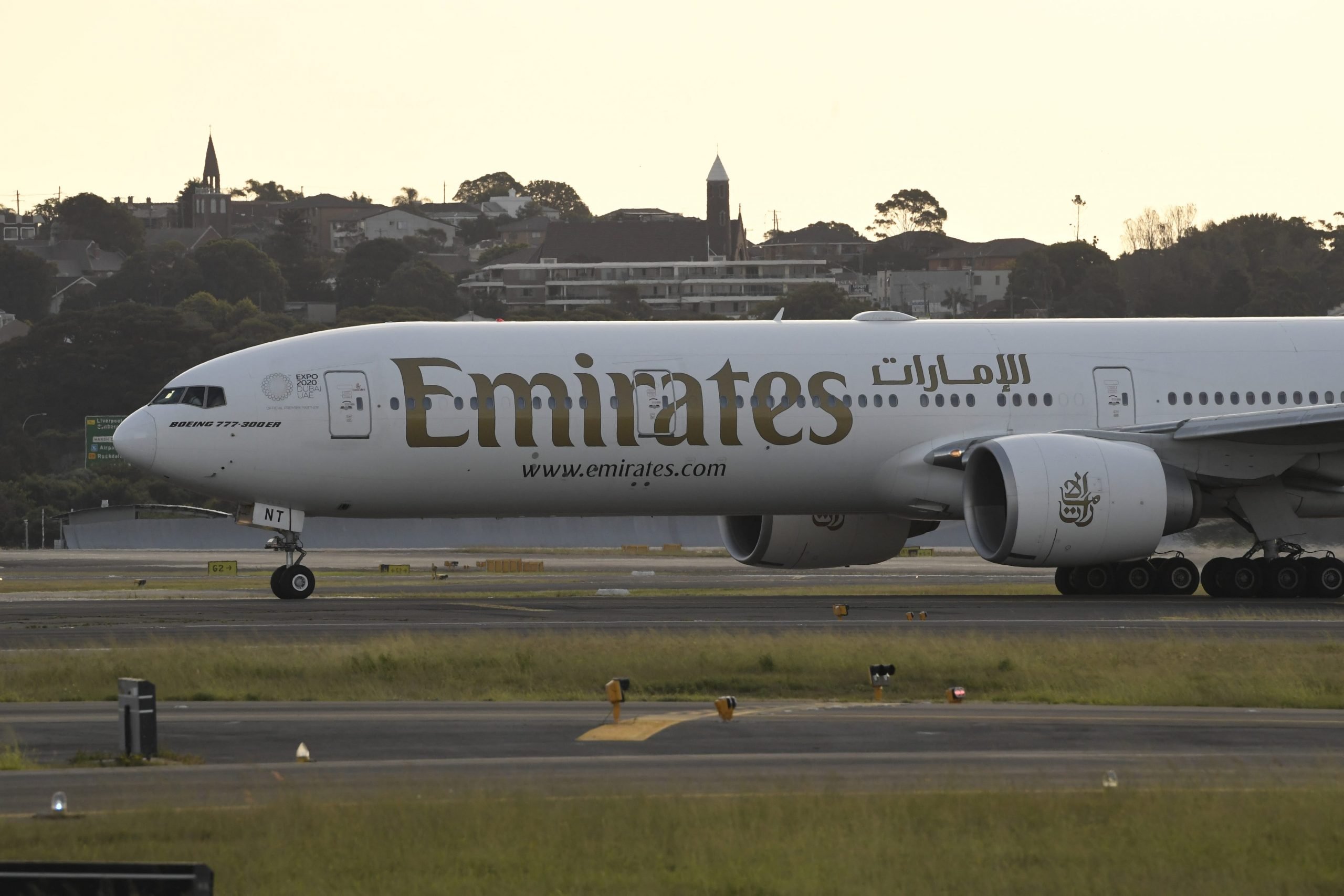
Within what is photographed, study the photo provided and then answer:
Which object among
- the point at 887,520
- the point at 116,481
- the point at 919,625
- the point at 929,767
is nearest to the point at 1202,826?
the point at 929,767

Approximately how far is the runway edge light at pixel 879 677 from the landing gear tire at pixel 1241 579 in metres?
15.5

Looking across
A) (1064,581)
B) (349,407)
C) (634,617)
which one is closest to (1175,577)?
(1064,581)

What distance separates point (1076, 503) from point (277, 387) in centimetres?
1394

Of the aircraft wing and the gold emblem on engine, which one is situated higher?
the aircraft wing

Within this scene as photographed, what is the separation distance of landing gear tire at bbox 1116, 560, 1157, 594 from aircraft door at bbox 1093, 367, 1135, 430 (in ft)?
8.64

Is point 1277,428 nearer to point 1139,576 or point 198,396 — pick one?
point 1139,576

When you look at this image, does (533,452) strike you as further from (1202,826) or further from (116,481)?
(116,481)

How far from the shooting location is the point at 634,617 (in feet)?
92.8

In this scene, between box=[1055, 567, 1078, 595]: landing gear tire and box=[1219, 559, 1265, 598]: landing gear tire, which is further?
box=[1055, 567, 1078, 595]: landing gear tire

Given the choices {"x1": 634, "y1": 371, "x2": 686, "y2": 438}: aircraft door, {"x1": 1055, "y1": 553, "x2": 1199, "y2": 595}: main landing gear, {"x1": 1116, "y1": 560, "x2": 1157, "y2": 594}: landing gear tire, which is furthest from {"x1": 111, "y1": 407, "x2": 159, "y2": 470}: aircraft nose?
{"x1": 1116, "y1": 560, "x2": 1157, "y2": 594}: landing gear tire

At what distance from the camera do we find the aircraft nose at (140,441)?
31328mm

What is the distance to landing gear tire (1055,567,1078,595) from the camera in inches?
1363

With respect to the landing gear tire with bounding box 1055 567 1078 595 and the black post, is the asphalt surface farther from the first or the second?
the landing gear tire with bounding box 1055 567 1078 595

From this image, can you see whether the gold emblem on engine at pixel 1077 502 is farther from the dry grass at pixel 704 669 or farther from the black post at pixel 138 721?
the black post at pixel 138 721
